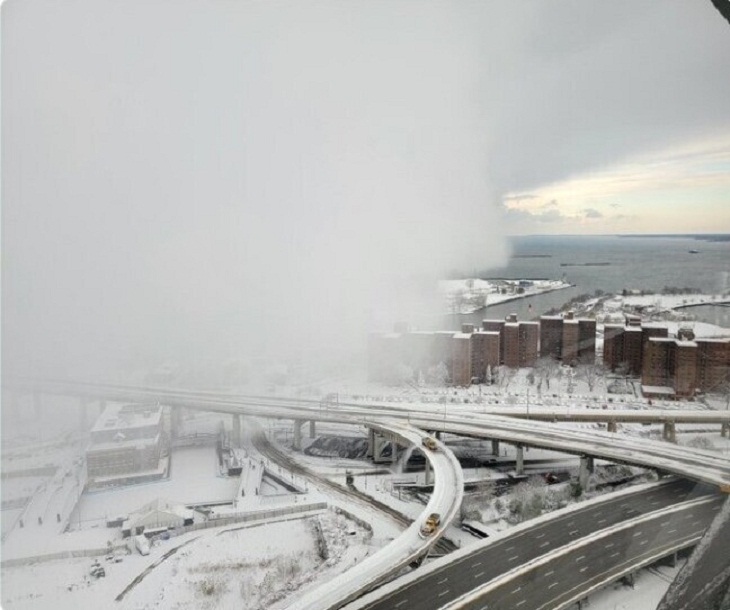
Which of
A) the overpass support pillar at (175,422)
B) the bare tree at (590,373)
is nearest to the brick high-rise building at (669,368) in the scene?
the bare tree at (590,373)

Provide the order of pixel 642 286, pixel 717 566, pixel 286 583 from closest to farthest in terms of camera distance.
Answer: pixel 717 566 → pixel 286 583 → pixel 642 286

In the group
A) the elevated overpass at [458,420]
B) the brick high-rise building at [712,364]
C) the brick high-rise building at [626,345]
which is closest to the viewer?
the brick high-rise building at [712,364]

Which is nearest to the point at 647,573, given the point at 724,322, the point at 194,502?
the point at 724,322

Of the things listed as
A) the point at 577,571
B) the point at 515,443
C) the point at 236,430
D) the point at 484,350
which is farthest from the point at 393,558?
the point at 484,350

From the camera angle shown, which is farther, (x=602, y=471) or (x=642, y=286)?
(x=602, y=471)

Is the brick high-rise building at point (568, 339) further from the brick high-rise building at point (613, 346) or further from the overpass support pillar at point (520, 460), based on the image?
the overpass support pillar at point (520, 460)

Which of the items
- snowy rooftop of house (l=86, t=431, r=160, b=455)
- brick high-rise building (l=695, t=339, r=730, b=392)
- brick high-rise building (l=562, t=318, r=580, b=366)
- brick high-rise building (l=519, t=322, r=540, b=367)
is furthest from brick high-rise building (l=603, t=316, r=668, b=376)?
snowy rooftop of house (l=86, t=431, r=160, b=455)

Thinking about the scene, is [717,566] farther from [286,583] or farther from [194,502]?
[194,502]
